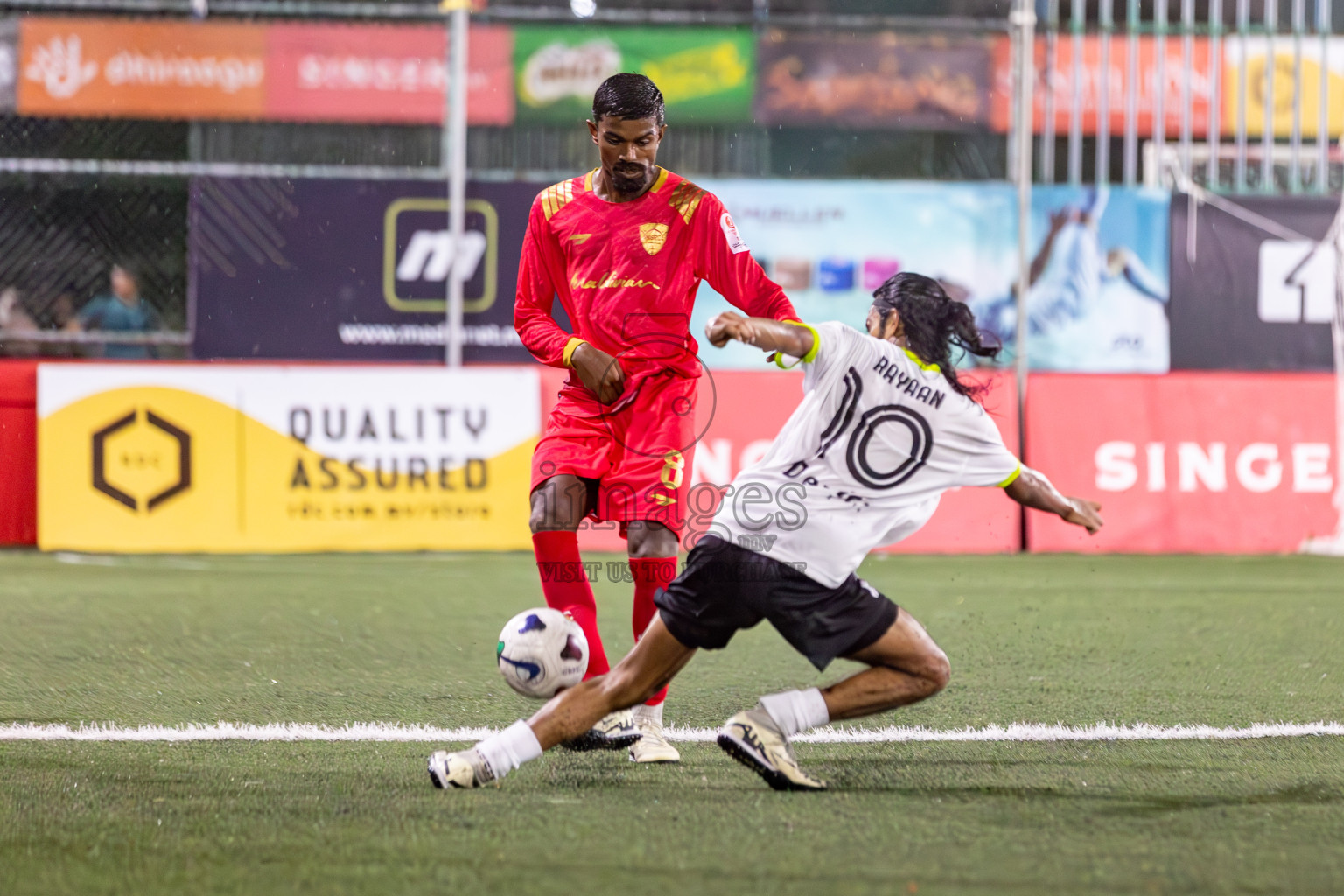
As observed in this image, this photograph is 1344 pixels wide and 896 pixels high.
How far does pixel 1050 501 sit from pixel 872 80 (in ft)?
31.8

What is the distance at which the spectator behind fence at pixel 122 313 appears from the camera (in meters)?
12.5

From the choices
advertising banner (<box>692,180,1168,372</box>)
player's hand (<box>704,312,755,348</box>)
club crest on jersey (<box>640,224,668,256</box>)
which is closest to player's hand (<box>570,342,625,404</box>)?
club crest on jersey (<box>640,224,668,256</box>)

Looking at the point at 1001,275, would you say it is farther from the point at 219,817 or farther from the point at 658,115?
the point at 219,817

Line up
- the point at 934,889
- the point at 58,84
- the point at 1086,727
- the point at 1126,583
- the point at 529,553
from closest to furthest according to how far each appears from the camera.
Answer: the point at 934,889
the point at 1086,727
the point at 1126,583
the point at 529,553
the point at 58,84

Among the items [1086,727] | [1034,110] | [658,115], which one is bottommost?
[1086,727]

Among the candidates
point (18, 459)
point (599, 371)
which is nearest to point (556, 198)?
point (599, 371)

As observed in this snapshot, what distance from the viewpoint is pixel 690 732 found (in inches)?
188

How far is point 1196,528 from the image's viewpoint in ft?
36.1

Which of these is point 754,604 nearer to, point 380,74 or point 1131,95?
point 380,74

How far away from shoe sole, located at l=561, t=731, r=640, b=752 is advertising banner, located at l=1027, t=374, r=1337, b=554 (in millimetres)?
7141

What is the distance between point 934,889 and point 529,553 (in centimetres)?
785

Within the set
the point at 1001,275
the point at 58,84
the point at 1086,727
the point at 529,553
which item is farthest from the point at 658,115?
the point at 58,84

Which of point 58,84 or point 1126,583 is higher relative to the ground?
point 58,84

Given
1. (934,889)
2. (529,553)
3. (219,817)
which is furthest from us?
(529,553)
